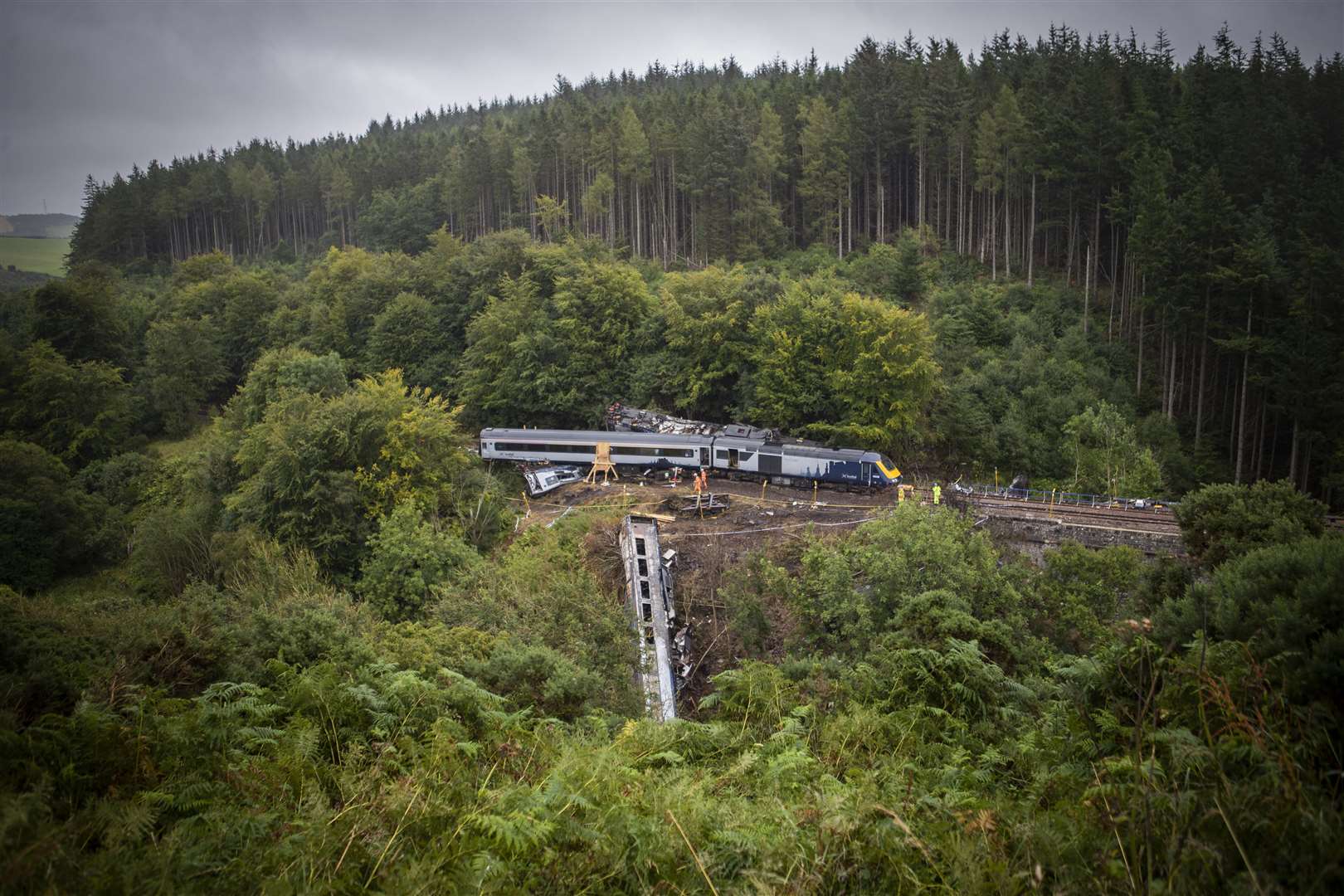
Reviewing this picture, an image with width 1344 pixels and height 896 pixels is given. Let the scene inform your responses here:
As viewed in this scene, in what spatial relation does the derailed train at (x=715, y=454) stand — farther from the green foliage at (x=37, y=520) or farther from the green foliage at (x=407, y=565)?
the green foliage at (x=37, y=520)

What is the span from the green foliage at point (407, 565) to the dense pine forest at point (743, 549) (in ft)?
0.44

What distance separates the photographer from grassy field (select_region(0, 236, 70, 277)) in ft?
235

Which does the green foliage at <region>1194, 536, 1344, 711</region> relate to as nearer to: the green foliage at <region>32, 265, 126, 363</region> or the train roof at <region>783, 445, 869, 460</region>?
the train roof at <region>783, 445, 869, 460</region>

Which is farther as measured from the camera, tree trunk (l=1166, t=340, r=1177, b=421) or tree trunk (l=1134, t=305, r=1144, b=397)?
tree trunk (l=1134, t=305, r=1144, b=397)

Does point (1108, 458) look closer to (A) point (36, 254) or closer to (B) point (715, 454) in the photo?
(B) point (715, 454)

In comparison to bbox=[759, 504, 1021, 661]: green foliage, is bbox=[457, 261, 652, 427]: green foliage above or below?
above

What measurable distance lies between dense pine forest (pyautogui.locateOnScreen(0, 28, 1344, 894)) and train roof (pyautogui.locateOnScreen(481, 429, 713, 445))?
2.13m

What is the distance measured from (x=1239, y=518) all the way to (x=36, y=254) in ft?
341

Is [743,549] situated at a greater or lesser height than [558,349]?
lesser

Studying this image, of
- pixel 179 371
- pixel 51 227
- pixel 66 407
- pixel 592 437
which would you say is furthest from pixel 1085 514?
pixel 51 227

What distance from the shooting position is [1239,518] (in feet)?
49.3

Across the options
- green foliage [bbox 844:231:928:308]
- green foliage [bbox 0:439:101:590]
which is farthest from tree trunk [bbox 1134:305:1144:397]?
green foliage [bbox 0:439:101:590]

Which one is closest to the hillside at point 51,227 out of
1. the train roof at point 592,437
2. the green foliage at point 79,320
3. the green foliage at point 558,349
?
the green foliage at point 79,320

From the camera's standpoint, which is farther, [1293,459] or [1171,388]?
[1171,388]
